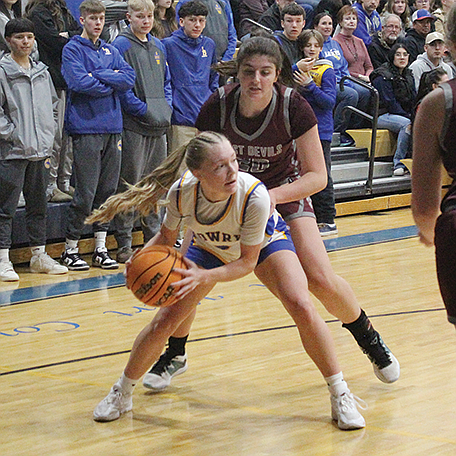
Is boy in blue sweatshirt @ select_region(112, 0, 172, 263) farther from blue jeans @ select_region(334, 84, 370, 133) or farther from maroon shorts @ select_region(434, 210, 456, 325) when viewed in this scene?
maroon shorts @ select_region(434, 210, 456, 325)

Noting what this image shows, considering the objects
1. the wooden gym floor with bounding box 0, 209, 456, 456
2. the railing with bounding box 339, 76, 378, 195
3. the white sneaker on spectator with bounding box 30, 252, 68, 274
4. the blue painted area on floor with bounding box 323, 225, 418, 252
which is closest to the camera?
the wooden gym floor with bounding box 0, 209, 456, 456

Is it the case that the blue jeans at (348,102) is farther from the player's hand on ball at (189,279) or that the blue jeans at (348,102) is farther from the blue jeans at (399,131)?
the player's hand on ball at (189,279)

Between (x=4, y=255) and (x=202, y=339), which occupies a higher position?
(x=202, y=339)

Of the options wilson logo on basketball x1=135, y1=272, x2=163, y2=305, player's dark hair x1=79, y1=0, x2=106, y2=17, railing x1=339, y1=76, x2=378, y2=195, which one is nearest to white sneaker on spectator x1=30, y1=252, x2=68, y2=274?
player's dark hair x1=79, y1=0, x2=106, y2=17

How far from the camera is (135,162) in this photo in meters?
7.64

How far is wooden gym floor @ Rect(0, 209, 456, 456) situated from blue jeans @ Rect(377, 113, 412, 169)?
14.6 ft

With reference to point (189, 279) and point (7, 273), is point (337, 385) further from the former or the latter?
point (7, 273)

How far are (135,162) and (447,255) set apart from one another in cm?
568

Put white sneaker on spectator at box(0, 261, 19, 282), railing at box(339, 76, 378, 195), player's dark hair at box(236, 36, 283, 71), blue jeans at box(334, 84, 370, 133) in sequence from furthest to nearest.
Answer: blue jeans at box(334, 84, 370, 133) < railing at box(339, 76, 378, 195) < white sneaker on spectator at box(0, 261, 19, 282) < player's dark hair at box(236, 36, 283, 71)

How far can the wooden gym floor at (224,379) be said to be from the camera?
11.2 ft

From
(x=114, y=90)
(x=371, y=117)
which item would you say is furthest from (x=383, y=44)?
(x=114, y=90)

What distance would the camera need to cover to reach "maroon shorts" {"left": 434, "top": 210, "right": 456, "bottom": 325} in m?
2.18

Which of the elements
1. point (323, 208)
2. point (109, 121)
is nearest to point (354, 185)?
point (323, 208)

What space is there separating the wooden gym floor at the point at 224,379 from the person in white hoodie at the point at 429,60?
507 cm
